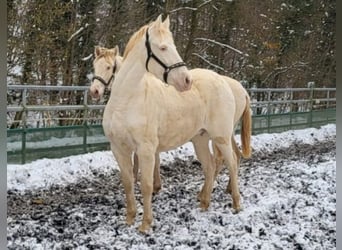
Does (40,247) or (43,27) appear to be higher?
(43,27)

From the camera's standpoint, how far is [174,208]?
2.32m

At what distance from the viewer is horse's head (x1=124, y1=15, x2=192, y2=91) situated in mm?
1821

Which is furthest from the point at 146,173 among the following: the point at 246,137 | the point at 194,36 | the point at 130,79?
the point at 194,36

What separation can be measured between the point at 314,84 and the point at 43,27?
4.14 m

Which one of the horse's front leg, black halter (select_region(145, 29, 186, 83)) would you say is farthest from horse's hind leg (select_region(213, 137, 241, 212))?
black halter (select_region(145, 29, 186, 83))

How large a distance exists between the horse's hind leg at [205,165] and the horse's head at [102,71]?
730 millimetres

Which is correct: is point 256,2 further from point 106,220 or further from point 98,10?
point 106,220

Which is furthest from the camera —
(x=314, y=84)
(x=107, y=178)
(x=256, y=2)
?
(x=314, y=84)

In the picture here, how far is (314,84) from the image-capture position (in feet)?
20.8

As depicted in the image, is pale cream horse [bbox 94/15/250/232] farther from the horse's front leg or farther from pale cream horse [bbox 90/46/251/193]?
pale cream horse [bbox 90/46/251/193]

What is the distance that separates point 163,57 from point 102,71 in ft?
3.36

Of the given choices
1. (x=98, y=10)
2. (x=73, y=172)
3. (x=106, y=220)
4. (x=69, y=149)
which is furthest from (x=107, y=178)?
(x=98, y=10)

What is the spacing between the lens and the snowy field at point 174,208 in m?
1.80

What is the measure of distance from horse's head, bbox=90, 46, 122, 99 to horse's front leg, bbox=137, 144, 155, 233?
3.16 feet
